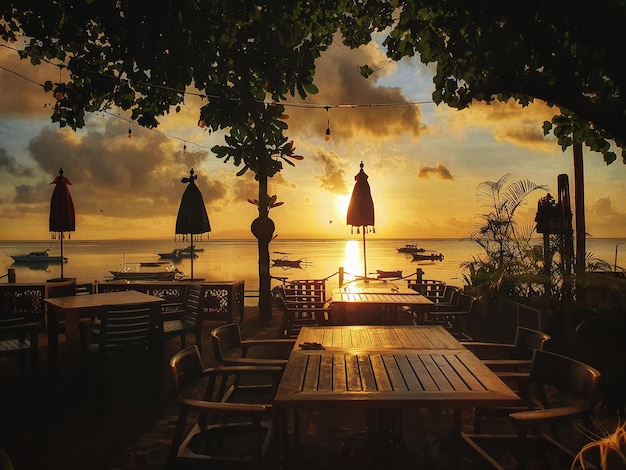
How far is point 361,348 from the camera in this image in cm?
327

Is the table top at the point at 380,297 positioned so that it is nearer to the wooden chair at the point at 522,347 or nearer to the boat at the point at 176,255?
the wooden chair at the point at 522,347

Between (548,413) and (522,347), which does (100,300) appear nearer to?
(522,347)

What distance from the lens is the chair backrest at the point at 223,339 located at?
130 inches

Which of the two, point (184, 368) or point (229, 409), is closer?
point (229, 409)

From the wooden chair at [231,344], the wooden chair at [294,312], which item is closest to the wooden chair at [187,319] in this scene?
the wooden chair at [294,312]

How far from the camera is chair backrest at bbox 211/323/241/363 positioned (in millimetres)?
3309

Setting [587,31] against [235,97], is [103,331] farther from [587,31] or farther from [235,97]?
[235,97]

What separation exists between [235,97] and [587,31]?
6.72 meters

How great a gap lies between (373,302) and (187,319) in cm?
258

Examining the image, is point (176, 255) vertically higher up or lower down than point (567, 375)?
lower down

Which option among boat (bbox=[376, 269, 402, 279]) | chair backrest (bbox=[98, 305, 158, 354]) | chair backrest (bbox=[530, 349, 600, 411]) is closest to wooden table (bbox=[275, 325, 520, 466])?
chair backrest (bbox=[530, 349, 600, 411])

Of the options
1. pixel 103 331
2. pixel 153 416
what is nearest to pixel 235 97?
pixel 103 331

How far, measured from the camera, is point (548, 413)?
7.34 feet

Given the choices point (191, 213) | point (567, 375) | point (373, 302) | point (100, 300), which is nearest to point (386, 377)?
point (567, 375)
